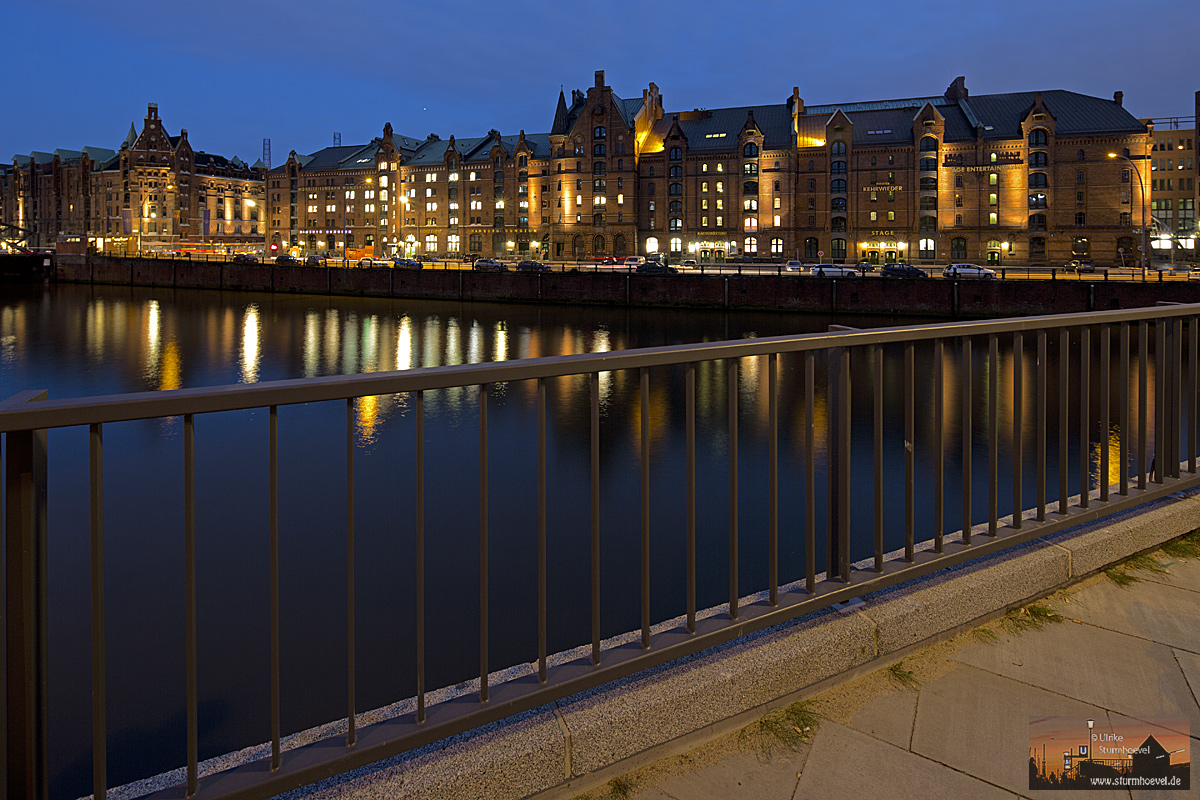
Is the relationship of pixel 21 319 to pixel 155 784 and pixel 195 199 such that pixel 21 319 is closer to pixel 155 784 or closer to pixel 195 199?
pixel 155 784

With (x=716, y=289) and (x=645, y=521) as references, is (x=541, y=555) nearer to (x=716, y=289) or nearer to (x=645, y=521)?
(x=645, y=521)

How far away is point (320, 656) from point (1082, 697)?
656cm

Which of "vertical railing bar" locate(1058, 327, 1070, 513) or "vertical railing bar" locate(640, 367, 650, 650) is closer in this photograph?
"vertical railing bar" locate(640, 367, 650, 650)

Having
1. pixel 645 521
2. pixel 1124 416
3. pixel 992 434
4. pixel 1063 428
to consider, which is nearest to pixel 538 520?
pixel 645 521

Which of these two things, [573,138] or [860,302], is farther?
[573,138]

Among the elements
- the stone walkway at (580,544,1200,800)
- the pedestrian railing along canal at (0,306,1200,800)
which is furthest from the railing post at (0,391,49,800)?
the stone walkway at (580,544,1200,800)

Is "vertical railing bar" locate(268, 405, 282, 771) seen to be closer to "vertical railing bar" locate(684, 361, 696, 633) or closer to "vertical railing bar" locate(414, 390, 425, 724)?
"vertical railing bar" locate(414, 390, 425, 724)

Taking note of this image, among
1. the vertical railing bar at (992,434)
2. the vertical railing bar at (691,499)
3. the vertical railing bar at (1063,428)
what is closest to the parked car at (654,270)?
the vertical railing bar at (1063,428)

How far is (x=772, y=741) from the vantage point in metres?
3.05

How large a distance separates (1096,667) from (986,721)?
775 mm

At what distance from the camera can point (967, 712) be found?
325 centimetres

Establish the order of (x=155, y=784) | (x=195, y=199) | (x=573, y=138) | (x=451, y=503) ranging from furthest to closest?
(x=195, y=199)
(x=573, y=138)
(x=451, y=503)
(x=155, y=784)

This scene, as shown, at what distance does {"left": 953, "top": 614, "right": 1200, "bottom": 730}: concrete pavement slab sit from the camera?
3.31 meters

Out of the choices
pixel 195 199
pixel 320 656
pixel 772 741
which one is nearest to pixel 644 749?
pixel 772 741
